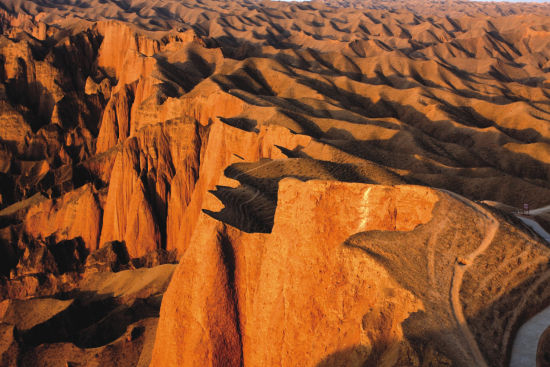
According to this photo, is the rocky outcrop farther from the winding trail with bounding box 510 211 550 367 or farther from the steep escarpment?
the winding trail with bounding box 510 211 550 367

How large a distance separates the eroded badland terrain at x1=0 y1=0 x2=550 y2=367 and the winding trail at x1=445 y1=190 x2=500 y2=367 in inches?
2.2

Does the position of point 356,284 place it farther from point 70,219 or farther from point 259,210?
point 70,219

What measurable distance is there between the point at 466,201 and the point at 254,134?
48.7ft

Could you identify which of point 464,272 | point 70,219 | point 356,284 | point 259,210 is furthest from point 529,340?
point 70,219

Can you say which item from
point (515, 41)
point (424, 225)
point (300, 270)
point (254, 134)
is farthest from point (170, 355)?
point (515, 41)

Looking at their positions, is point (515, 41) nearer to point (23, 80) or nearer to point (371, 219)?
point (23, 80)

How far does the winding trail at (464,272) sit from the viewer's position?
25.1 ft

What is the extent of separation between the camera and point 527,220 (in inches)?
604

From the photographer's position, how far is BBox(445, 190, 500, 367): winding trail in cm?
765

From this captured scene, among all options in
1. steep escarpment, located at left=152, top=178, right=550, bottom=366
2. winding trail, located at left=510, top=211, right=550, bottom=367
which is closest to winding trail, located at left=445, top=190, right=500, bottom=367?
steep escarpment, located at left=152, top=178, right=550, bottom=366

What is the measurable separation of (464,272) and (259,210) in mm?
7262

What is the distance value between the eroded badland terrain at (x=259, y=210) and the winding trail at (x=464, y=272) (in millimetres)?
55

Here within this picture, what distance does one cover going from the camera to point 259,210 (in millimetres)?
15117

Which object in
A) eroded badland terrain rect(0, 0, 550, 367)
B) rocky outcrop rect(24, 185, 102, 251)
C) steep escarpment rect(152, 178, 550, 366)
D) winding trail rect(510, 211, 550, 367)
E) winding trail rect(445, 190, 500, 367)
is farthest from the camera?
rocky outcrop rect(24, 185, 102, 251)
